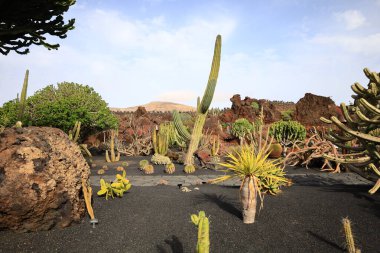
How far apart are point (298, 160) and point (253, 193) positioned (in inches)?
267

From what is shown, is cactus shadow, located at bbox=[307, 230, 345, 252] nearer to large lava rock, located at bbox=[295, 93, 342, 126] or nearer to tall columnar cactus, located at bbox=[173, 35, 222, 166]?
tall columnar cactus, located at bbox=[173, 35, 222, 166]

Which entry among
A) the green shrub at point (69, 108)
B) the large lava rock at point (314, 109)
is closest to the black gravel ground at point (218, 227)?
the green shrub at point (69, 108)

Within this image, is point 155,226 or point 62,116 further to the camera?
point 62,116

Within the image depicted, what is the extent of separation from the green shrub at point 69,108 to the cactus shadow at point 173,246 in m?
9.72

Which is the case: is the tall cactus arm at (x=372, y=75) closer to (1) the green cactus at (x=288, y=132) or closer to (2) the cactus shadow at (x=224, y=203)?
(2) the cactus shadow at (x=224, y=203)

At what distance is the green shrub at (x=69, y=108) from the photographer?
1205 cm

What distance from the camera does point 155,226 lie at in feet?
13.0

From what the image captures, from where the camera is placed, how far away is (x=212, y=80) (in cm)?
957

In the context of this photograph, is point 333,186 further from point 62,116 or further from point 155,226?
point 62,116

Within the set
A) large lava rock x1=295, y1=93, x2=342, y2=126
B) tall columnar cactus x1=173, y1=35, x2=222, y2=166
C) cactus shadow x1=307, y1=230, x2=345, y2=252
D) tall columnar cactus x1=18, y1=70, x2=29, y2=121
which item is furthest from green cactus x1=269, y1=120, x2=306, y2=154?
tall columnar cactus x1=18, y1=70, x2=29, y2=121

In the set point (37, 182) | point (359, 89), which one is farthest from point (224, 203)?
point (37, 182)

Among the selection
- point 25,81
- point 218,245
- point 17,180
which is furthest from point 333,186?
point 25,81

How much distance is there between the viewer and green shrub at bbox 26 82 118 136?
39.5 feet

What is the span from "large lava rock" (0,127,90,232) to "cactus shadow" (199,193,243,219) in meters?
2.11
